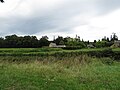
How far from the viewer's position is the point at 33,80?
31.3 feet

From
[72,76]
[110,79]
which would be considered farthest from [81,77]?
[110,79]

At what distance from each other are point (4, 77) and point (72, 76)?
2.74 metres

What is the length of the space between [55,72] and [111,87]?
3.00 metres

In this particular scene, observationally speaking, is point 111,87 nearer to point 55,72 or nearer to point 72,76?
point 72,76

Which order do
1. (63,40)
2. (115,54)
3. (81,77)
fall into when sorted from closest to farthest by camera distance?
1. (81,77)
2. (115,54)
3. (63,40)

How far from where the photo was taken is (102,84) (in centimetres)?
961

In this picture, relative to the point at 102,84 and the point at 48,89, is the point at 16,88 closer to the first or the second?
the point at 48,89

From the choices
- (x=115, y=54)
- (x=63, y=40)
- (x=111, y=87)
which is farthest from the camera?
(x=63, y=40)

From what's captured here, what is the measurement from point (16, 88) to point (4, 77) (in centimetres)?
157

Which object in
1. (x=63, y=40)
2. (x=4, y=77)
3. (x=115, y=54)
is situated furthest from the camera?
(x=63, y=40)

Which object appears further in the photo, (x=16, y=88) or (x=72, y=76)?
(x=72, y=76)

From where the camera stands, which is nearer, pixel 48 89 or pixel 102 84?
pixel 48 89

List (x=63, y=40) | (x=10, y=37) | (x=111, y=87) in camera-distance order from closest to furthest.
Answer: (x=111, y=87) → (x=10, y=37) → (x=63, y=40)

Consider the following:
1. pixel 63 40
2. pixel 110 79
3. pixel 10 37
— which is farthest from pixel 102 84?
pixel 63 40
